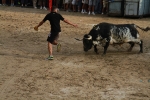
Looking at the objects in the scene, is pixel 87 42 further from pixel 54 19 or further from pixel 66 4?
pixel 66 4

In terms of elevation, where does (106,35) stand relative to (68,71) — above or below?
above

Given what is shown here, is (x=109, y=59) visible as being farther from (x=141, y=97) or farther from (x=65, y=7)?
(x=65, y=7)

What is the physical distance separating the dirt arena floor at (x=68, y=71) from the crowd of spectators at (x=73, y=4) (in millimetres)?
8106

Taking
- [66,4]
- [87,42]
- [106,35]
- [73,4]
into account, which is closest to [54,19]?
[87,42]

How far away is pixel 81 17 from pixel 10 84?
12936 millimetres

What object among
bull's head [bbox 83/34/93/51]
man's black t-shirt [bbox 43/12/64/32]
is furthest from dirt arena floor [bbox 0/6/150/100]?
man's black t-shirt [bbox 43/12/64/32]

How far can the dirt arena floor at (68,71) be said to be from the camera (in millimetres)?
7551

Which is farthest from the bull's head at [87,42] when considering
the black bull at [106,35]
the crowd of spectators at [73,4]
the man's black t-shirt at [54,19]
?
the crowd of spectators at [73,4]

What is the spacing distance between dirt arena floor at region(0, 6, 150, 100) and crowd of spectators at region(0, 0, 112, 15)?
26.6ft

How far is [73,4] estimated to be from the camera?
23.4 metres

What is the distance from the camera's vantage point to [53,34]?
10.7 meters

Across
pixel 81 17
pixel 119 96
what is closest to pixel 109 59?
pixel 119 96

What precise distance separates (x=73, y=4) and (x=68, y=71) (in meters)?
14.5

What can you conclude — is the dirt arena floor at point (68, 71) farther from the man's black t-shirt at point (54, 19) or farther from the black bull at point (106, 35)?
the man's black t-shirt at point (54, 19)
